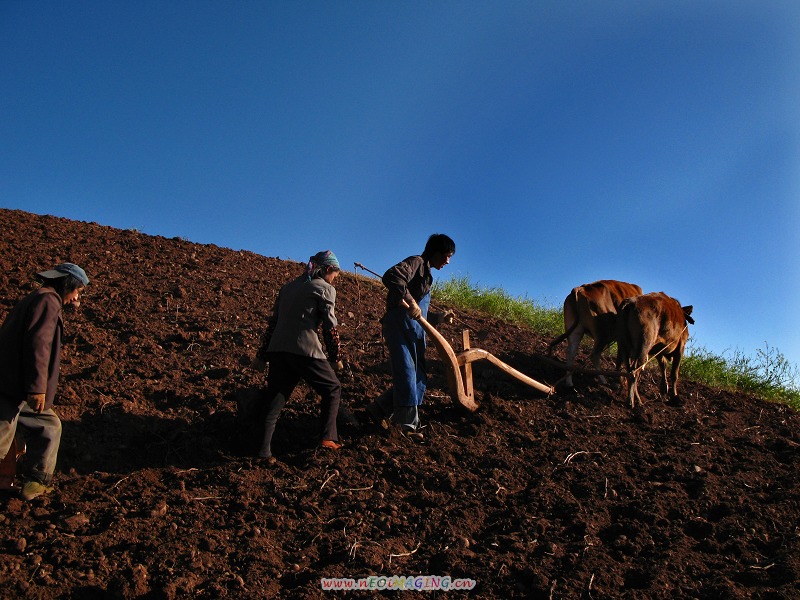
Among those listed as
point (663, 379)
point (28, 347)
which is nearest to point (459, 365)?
point (663, 379)

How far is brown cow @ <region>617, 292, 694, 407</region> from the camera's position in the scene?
775 cm

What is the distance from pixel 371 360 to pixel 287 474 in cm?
245

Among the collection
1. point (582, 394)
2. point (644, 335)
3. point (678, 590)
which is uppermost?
point (644, 335)

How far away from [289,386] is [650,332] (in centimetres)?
462

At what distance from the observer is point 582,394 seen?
24.3ft

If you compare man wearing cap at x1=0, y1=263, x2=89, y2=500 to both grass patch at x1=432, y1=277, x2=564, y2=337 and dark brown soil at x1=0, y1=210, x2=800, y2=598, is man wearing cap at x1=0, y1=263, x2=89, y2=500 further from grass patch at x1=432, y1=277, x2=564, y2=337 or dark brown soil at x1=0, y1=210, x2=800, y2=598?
grass patch at x1=432, y1=277, x2=564, y2=337

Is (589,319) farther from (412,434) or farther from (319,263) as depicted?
(319,263)

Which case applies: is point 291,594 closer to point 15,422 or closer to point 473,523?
point 473,523

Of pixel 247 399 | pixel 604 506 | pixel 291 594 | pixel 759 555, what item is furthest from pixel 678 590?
pixel 247 399

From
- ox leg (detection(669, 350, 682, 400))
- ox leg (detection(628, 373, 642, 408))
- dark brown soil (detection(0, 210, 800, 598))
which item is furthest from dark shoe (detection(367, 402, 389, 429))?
ox leg (detection(669, 350, 682, 400))

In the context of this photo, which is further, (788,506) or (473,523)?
(788,506)

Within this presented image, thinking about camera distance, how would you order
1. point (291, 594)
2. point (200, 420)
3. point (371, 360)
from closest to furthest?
point (291, 594) < point (200, 420) < point (371, 360)

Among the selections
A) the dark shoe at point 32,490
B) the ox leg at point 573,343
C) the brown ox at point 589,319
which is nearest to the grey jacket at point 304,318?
the dark shoe at point 32,490

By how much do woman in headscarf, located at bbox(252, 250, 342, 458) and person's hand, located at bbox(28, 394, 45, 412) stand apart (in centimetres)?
154
